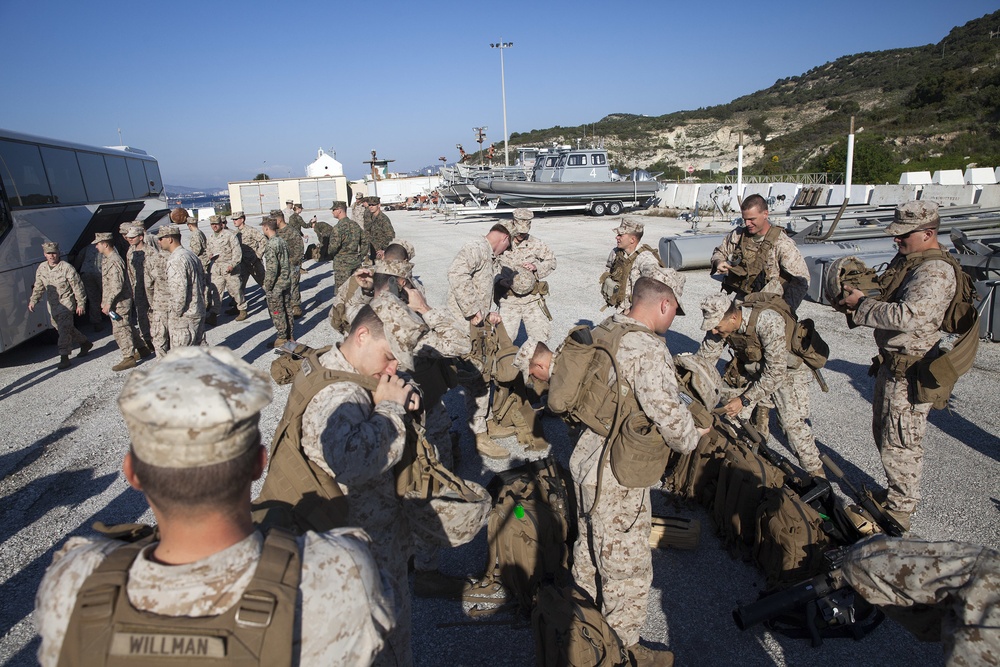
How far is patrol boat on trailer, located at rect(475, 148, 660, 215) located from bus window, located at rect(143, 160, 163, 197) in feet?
44.3

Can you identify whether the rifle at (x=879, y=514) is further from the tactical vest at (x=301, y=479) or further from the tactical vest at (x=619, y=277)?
the tactical vest at (x=301, y=479)

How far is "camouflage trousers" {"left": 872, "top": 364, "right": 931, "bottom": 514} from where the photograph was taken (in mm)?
3861

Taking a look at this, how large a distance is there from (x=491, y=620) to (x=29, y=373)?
815 cm

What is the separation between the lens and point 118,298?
789cm

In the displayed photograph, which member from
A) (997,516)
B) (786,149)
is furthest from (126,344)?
(786,149)

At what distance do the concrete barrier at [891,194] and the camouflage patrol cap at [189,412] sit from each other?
20.1 m

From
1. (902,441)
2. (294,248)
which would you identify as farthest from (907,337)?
(294,248)

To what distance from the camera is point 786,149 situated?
4222cm

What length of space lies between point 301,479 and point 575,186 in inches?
953

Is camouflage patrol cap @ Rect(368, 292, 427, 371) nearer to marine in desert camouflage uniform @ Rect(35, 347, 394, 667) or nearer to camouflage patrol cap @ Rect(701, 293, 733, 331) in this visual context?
marine in desert camouflage uniform @ Rect(35, 347, 394, 667)

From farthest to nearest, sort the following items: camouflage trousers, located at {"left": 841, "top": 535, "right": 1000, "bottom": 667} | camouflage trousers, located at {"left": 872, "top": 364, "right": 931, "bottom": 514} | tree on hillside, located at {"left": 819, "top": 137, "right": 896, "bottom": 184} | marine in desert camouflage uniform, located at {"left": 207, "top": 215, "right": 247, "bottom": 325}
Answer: tree on hillside, located at {"left": 819, "top": 137, "right": 896, "bottom": 184} < marine in desert camouflage uniform, located at {"left": 207, "top": 215, "right": 247, "bottom": 325} < camouflage trousers, located at {"left": 872, "top": 364, "right": 931, "bottom": 514} < camouflage trousers, located at {"left": 841, "top": 535, "right": 1000, "bottom": 667}

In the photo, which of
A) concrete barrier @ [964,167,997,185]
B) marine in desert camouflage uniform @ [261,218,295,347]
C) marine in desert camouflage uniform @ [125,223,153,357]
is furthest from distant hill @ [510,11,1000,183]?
marine in desert camouflage uniform @ [125,223,153,357]

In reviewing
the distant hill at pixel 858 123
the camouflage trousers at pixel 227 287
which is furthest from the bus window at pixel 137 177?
the distant hill at pixel 858 123

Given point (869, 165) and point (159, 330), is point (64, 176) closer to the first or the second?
point (159, 330)
